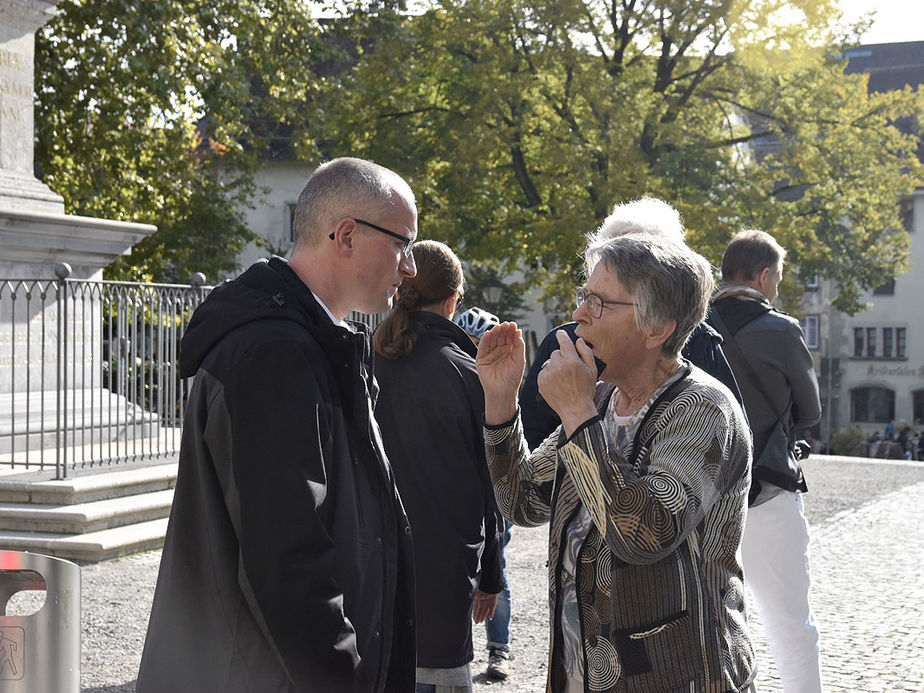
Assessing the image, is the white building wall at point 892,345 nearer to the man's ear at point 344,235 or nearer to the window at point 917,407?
the window at point 917,407

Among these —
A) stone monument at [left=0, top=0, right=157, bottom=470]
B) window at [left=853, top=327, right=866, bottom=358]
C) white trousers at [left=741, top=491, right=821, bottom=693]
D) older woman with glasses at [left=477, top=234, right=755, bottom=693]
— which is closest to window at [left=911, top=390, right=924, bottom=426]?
window at [left=853, top=327, right=866, bottom=358]

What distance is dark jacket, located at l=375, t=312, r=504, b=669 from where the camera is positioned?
3.92 m

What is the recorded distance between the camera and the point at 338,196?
8.51ft

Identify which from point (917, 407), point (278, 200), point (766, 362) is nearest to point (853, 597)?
point (766, 362)

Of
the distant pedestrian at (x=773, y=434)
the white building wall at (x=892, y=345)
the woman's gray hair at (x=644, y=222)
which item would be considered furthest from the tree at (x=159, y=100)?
the white building wall at (x=892, y=345)

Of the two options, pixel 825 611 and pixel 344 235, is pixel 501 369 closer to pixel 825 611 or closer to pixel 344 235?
pixel 344 235

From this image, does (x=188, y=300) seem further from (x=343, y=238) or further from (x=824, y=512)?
(x=343, y=238)

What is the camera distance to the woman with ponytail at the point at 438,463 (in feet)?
12.9

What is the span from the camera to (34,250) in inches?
452

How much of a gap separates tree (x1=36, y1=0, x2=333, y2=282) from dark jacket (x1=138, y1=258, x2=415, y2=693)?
59.7ft

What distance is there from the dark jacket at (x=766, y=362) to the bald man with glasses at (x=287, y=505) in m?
2.69

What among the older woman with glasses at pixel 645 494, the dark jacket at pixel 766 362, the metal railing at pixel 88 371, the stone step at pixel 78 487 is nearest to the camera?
the older woman with glasses at pixel 645 494

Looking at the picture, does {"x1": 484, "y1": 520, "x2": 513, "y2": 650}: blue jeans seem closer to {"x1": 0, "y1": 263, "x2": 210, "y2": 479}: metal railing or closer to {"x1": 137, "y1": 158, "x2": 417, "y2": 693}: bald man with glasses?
{"x1": 137, "y1": 158, "x2": 417, "y2": 693}: bald man with glasses

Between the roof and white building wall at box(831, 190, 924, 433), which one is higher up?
the roof
